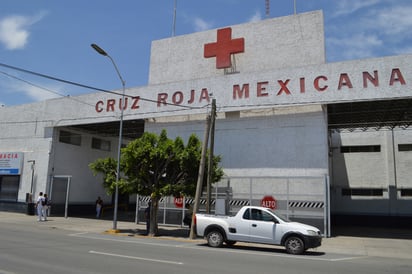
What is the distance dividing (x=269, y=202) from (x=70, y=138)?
653 inches

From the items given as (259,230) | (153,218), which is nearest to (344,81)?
(259,230)

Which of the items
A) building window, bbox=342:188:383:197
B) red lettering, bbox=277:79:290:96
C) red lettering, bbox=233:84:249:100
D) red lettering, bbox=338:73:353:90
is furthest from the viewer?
building window, bbox=342:188:383:197

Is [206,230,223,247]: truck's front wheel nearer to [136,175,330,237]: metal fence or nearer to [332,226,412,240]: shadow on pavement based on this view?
[136,175,330,237]: metal fence

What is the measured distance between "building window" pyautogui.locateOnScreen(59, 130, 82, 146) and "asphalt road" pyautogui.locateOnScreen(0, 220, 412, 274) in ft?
49.7

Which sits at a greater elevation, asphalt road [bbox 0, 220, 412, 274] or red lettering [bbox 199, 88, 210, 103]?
red lettering [bbox 199, 88, 210, 103]

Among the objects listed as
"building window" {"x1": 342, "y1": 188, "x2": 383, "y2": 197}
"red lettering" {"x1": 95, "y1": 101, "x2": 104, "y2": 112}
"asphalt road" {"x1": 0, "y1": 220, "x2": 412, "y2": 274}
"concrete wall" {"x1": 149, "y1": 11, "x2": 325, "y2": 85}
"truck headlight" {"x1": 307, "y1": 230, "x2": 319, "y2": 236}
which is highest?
"concrete wall" {"x1": 149, "y1": 11, "x2": 325, "y2": 85}

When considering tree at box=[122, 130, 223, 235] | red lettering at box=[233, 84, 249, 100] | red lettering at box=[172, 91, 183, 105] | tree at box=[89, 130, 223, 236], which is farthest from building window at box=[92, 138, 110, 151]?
red lettering at box=[233, 84, 249, 100]

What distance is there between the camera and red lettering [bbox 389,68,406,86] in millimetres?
17784

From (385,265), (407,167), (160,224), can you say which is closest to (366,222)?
(407,167)

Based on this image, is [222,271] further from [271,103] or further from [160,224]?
[160,224]

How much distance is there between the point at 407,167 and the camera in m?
29.2

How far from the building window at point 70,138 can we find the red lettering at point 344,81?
19779mm

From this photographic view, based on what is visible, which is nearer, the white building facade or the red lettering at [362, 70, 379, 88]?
the red lettering at [362, 70, 379, 88]

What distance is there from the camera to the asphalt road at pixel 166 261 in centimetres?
861
